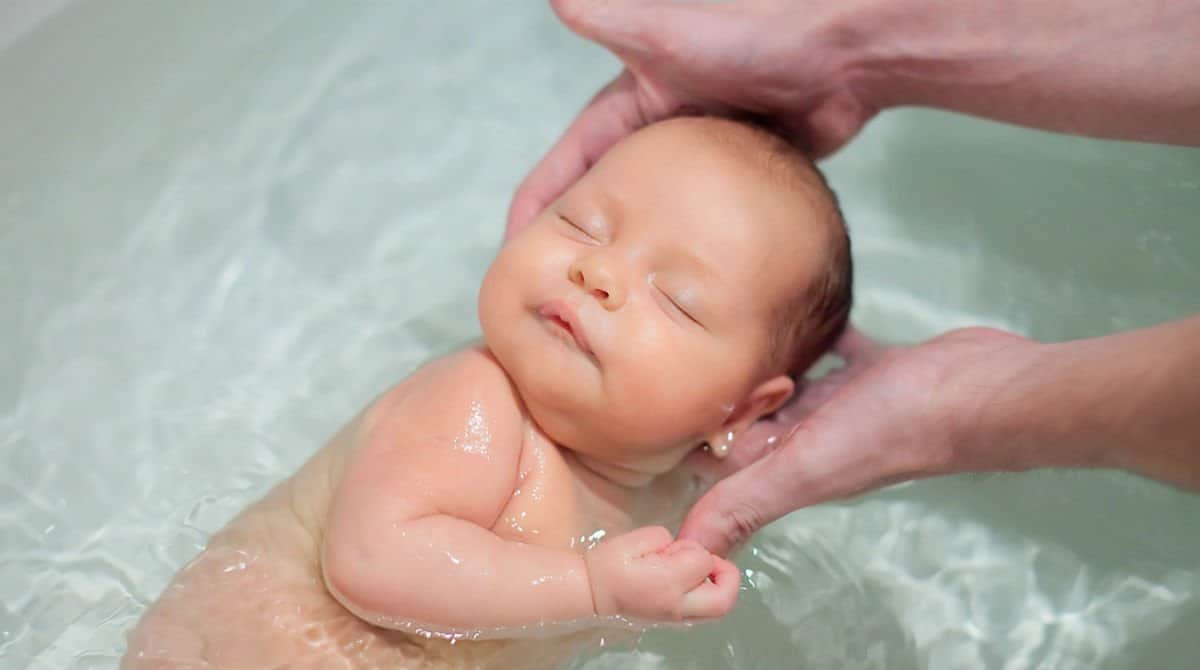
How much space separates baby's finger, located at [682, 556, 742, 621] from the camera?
117 cm

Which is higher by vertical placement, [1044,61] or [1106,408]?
[1044,61]

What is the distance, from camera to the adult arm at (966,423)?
1.05 m

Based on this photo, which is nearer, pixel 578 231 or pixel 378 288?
pixel 578 231

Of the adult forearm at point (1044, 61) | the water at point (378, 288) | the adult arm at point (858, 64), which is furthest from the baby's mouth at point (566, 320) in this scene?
the adult forearm at point (1044, 61)

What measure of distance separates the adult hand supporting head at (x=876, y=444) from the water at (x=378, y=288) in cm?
19

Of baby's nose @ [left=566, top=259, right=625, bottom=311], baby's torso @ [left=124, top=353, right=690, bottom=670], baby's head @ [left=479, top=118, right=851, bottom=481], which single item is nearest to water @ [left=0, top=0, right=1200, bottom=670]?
baby's torso @ [left=124, top=353, right=690, bottom=670]

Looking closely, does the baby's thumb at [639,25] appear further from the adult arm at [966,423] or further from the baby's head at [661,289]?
the adult arm at [966,423]

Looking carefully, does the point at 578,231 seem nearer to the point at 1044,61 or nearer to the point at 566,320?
the point at 566,320

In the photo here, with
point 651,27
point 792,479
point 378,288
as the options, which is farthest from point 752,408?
point 378,288

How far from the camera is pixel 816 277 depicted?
4.25ft

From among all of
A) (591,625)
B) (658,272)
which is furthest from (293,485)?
(658,272)

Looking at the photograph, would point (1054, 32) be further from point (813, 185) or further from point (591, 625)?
point (591, 625)

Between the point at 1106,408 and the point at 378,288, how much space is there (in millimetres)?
1114

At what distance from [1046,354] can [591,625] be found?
54 cm
